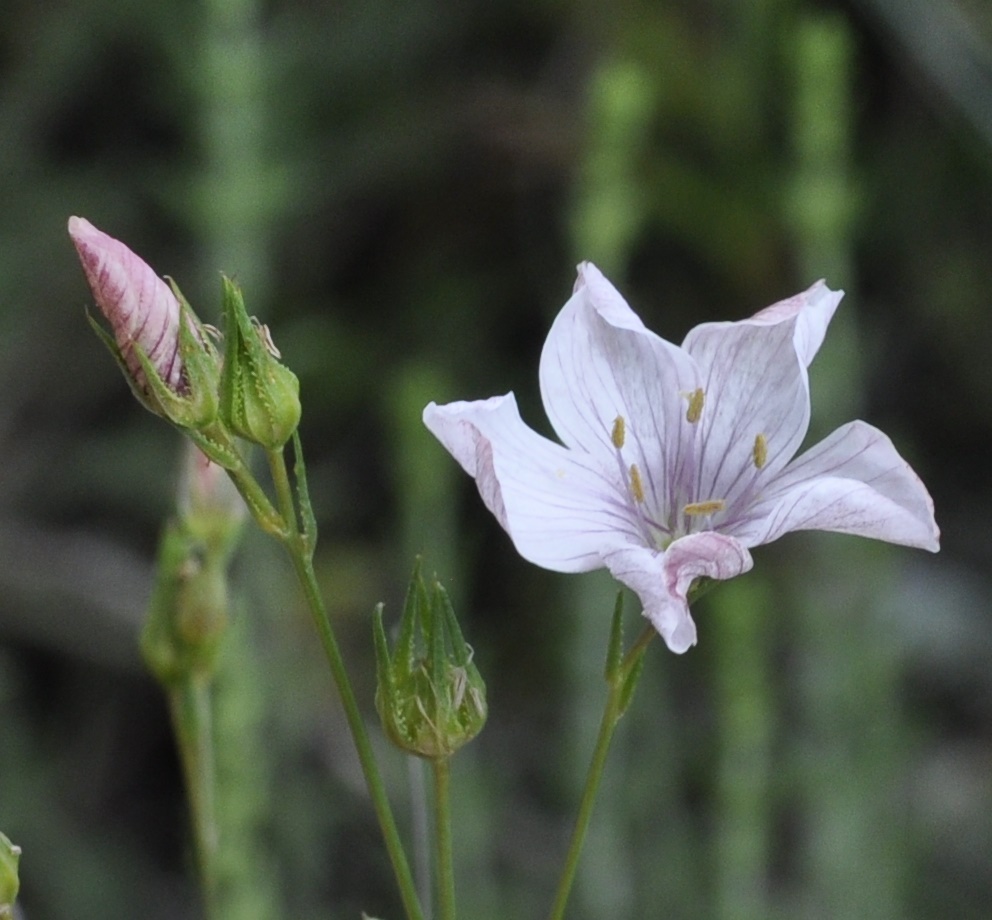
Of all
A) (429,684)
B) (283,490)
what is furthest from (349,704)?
(283,490)

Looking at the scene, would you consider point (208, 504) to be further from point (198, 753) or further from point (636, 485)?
point (636, 485)

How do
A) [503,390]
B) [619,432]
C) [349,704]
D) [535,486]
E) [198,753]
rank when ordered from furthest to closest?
1. [503,390]
2. [198,753]
3. [619,432]
4. [535,486]
5. [349,704]

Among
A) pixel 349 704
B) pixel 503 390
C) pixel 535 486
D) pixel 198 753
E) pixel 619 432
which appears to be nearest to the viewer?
pixel 349 704

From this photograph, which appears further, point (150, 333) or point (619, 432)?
point (619, 432)

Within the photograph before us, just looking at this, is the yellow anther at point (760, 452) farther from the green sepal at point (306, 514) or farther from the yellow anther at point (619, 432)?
the green sepal at point (306, 514)

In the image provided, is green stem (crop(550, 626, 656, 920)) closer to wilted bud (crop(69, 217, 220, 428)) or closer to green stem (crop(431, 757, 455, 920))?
green stem (crop(431, 757, 455, 920))

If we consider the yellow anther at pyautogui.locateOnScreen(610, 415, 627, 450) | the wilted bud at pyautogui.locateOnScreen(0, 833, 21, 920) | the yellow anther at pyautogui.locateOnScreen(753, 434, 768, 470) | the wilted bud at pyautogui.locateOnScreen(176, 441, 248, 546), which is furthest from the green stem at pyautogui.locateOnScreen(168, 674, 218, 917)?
the yellow anther at pyautogui.locateOnScreen(753, 434, 768, 470)

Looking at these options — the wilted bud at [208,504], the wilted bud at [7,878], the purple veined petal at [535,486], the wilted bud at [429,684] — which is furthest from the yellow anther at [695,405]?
the wilted bud at [7,878]
